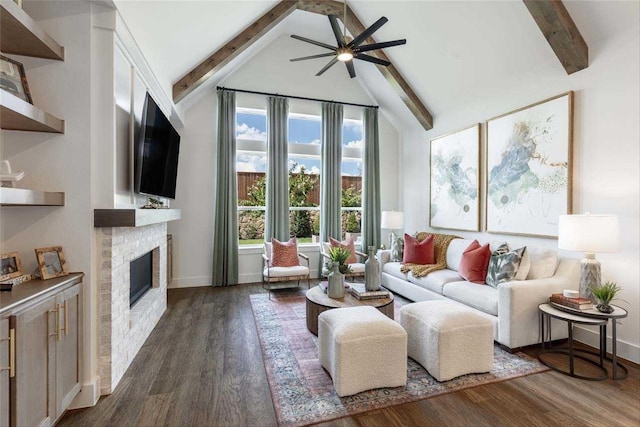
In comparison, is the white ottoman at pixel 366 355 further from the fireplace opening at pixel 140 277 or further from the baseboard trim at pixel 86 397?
the fireplace opening at pixel 140 277

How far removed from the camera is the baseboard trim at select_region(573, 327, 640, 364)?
267cm

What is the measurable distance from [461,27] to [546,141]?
5.93 feet

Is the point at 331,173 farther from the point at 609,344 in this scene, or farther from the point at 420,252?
the point at 609,344

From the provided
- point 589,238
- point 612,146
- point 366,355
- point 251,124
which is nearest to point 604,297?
point 589,238

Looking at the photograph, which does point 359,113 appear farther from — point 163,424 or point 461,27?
point 163,424

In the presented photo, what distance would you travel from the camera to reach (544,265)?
3195mm

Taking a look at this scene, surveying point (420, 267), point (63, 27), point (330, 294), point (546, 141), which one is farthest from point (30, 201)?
point (546, 141)

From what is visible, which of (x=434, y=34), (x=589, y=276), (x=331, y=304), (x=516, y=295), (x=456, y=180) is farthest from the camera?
(x=456, y=180)

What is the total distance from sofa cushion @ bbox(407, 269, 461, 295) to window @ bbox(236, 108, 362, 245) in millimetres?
2267

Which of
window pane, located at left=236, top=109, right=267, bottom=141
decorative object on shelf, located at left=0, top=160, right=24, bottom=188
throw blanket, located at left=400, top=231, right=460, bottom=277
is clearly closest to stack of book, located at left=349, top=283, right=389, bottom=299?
throw blanket, located at left=400, top=231, right=460, bottom=277

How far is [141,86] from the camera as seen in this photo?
2996 mm

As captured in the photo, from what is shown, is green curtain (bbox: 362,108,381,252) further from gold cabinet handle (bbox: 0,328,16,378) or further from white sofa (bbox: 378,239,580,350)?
gold cabinet handle (bbox: 0,328,16,378)

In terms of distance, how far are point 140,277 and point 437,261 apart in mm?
4033

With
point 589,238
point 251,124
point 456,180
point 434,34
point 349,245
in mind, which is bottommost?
point 349,245
